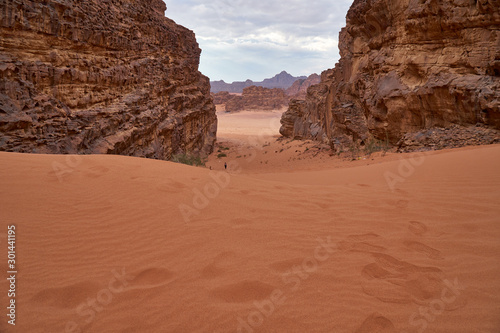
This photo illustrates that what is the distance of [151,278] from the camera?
7.08 feet

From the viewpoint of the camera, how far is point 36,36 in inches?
309

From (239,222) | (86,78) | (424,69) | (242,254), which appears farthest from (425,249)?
(86,78)

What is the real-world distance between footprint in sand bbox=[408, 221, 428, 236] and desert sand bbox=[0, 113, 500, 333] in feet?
0.04

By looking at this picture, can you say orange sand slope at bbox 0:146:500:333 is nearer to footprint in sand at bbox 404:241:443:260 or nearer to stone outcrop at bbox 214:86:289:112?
footprint in sand at bbox 404:241:443:260

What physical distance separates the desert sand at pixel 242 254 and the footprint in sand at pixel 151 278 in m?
0.01

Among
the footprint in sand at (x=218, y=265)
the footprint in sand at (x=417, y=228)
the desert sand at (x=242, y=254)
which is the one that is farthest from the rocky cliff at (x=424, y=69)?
the footprint in sand at (x=218, y=265)

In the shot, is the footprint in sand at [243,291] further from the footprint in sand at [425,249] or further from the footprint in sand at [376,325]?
the footprint in sand at [425,249]

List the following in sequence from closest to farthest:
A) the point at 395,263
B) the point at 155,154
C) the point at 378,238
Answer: the point at 395,263, the point at 378,238, the point at 155,154

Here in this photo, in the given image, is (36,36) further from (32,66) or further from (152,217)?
(152,217)

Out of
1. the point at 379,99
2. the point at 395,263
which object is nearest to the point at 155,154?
the point at 379,99

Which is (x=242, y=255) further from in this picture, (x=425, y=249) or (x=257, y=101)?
(x=257, y=101)

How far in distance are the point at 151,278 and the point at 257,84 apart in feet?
531

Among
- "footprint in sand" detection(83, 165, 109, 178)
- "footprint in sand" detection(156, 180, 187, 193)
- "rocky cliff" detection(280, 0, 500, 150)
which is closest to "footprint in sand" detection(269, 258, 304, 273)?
"footprint in sand" detection(156, 180, 187, 193)

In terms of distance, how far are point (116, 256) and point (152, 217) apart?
2.61 ft
